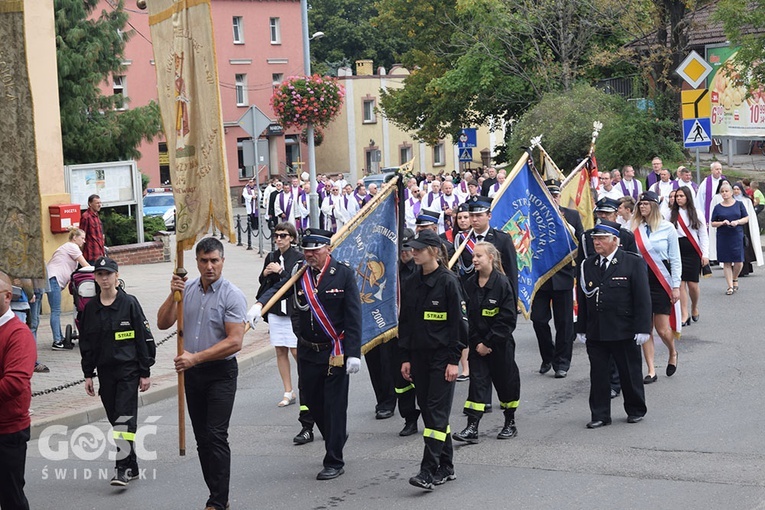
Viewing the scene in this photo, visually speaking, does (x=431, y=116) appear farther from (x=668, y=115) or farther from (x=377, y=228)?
(x=377, y=228)

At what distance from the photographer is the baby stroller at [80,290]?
11.5 m

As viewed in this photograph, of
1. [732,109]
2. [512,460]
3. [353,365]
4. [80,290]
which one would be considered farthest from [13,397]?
[732,109]

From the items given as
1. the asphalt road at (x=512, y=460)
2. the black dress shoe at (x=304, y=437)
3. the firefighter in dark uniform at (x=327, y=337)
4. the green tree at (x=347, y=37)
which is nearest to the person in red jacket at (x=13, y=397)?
the asphalt road at (x=512, y=460)

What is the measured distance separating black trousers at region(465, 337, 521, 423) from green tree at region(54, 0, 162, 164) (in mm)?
18059

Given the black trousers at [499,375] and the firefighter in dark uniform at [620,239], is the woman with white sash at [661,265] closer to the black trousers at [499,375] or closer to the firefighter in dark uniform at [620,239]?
the firefighter in dark uniform at [620,239]

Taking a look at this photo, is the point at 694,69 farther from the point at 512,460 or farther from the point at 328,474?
the point at 328,474

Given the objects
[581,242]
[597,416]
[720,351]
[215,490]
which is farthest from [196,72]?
[720,351]

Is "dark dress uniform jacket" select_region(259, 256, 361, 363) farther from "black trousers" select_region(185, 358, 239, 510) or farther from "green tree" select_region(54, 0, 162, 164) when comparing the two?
"green tree" select_region(54, 0, 162, 164)

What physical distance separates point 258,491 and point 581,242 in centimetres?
542

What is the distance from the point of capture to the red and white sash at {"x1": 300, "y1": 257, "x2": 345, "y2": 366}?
344 inches

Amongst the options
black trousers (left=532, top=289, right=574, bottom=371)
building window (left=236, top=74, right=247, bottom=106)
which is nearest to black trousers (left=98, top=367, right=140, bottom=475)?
black trousers (left=532, top=289, right=574, bottom=371)

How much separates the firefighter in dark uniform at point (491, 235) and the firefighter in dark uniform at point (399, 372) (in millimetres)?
909

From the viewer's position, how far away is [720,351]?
13008mm

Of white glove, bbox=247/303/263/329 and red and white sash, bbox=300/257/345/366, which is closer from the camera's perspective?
white glove, bbox=247/303/263/329
